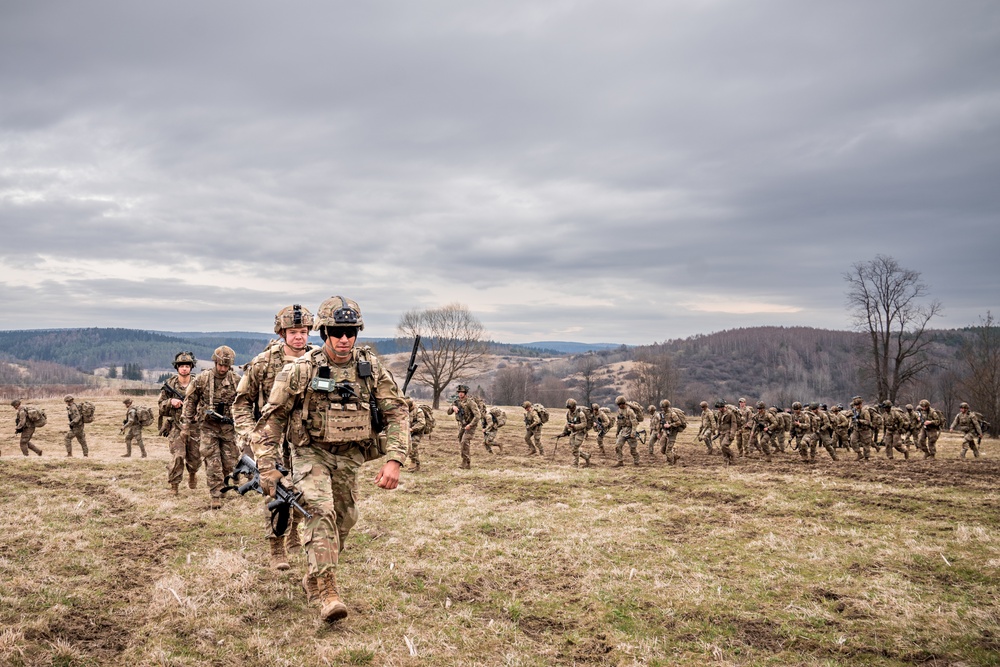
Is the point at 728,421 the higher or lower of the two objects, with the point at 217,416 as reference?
lower

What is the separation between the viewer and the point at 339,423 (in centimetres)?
517

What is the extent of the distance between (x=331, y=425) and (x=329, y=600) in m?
1.49

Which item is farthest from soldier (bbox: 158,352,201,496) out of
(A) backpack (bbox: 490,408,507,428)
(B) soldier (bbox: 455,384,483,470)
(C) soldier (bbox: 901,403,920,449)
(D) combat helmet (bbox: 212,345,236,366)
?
(C) soldier (bbox: 901,403,920,449)

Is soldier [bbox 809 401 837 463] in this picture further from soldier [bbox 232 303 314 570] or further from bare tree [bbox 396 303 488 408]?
bare tree [bbox 396 303 488 408]

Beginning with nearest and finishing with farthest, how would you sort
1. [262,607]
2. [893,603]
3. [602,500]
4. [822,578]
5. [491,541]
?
1. [262,607]
2. [893,603]
3. [822,578]
4. [491,541]
5. [602,500]

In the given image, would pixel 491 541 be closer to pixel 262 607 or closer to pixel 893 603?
pixel 262 607

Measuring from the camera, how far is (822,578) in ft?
21.8

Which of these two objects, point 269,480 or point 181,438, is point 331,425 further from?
point 181,438

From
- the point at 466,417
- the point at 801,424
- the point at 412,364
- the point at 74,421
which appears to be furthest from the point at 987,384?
the point at 74,421

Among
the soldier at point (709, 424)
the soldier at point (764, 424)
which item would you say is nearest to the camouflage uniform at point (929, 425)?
the soldier at point (764, 424)

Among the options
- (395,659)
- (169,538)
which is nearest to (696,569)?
(395,659)

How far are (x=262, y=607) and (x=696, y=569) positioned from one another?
493 cm

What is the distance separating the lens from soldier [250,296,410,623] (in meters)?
4.99

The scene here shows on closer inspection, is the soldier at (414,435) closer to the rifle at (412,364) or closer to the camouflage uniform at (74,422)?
the rifle at (412,364)
